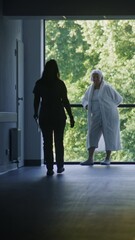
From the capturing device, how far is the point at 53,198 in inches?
242

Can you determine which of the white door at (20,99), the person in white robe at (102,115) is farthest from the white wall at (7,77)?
the person in white robe at (102,115)

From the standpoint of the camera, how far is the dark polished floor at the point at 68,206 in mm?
4406

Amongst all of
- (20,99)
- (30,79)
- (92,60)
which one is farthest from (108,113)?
(92,60)

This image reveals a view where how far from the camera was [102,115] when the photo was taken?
1062 cm

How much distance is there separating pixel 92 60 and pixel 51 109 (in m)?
4.28

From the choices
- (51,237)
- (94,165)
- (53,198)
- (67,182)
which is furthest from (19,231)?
(94,165)

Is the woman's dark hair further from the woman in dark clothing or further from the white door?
the white door

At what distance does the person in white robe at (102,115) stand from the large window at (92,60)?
1231mm

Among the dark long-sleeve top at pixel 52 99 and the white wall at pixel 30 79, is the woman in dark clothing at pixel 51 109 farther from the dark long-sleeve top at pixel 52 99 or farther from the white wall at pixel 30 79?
the white wall at pixel 30 79

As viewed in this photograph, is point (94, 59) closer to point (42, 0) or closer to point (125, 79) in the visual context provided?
point (125, 79)

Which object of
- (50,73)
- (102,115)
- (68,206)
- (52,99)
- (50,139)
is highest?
(50,73)

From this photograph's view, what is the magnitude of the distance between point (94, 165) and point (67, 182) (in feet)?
9.45

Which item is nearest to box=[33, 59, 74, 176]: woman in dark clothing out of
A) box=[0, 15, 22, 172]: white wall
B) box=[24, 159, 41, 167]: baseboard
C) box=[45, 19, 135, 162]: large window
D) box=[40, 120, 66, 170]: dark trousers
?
box=[40, 120, 66, 170]: dark trousers

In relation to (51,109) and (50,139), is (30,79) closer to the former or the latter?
(51,109)
